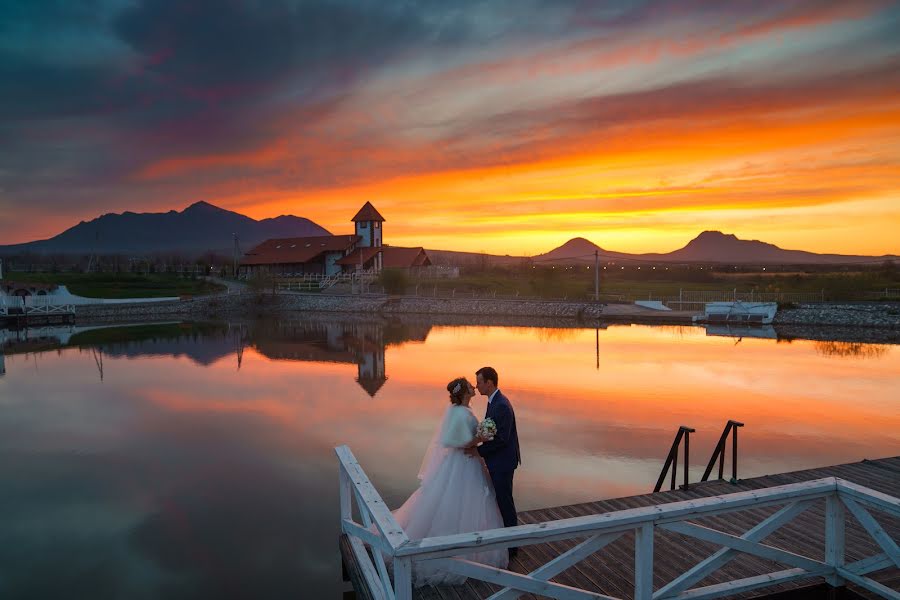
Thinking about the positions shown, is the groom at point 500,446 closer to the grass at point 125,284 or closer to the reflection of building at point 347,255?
the grass at point 125,284

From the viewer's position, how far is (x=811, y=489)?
5250 mm

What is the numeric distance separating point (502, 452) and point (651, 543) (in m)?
1.53

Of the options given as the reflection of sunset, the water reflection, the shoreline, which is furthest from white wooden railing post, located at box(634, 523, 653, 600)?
the shoreline

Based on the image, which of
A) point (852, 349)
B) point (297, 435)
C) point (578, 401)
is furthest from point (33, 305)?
point (852, 349)

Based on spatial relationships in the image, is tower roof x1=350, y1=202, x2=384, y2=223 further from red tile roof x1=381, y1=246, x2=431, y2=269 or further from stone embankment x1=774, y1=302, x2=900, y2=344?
stone embankment x1=774, y1=302, x2=900, y2=344

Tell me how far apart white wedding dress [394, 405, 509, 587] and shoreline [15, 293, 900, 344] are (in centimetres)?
3073

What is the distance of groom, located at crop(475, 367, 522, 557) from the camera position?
5.62 m

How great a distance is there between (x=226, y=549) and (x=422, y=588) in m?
3.95

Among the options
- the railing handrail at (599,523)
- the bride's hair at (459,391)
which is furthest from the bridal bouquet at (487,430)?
the railing handrail at (599,523)

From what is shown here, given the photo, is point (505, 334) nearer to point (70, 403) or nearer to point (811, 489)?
point (70, 403)

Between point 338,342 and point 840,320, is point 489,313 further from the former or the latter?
point 840,320

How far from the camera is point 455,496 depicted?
5570 mm

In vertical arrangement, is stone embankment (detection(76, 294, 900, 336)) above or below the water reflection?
above

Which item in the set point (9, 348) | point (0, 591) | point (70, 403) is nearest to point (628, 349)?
point (70, 403)
